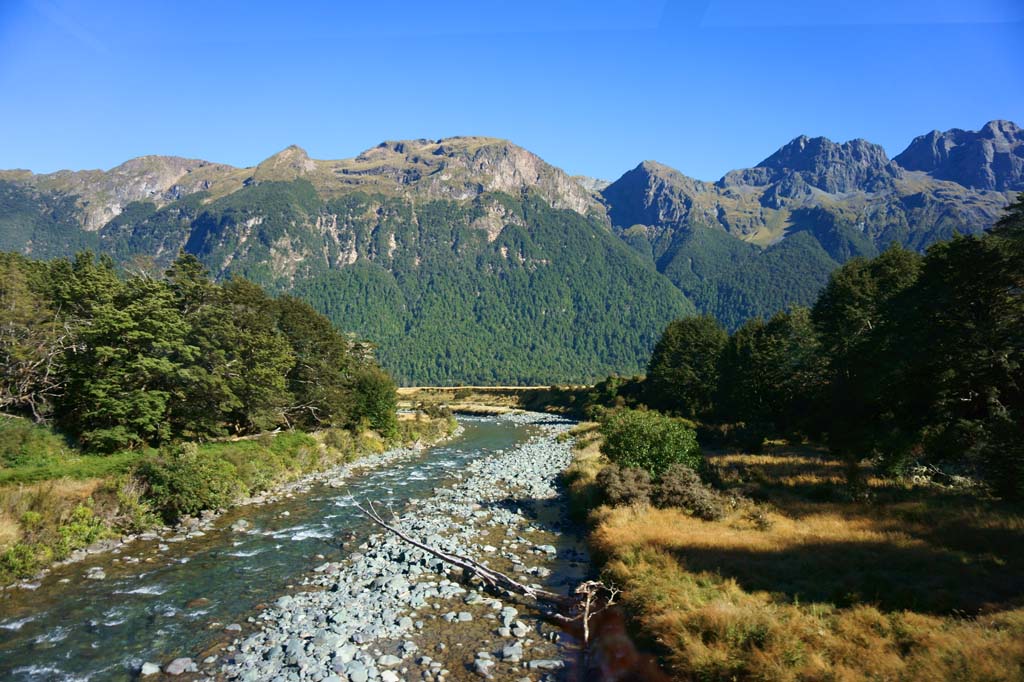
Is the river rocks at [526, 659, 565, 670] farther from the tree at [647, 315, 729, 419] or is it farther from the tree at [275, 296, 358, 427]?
the tree at [647, 315, 729, 419]

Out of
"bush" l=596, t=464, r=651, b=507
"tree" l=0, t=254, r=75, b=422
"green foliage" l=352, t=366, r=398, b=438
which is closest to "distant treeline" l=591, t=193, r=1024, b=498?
"bush" l=596, t=464, r=651, b=507

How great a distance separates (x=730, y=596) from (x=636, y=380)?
90182mm

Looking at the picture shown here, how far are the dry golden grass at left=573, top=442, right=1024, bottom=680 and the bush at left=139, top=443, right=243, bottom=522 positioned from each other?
20.0 meters

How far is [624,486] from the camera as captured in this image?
81.9 feet

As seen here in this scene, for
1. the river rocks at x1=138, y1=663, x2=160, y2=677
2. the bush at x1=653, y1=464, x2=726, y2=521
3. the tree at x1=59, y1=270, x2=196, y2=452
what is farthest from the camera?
the tree at x1=59, y1=270, x2=196, y2=452

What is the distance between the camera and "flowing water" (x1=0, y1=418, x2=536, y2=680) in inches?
495

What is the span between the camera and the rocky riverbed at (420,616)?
1200cm

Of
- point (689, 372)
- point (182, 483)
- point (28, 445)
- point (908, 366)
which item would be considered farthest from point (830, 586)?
point (689, 372)

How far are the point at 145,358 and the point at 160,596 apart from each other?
19.2 m

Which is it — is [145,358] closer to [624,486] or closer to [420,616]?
[420,616]

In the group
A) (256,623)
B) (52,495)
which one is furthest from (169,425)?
(256,623)

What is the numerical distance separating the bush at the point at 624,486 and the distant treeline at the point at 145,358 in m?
26.7

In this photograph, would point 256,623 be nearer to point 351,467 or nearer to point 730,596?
point 730,596

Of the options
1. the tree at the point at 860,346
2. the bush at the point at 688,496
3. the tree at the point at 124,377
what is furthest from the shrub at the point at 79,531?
the tree at the point at 860,346
